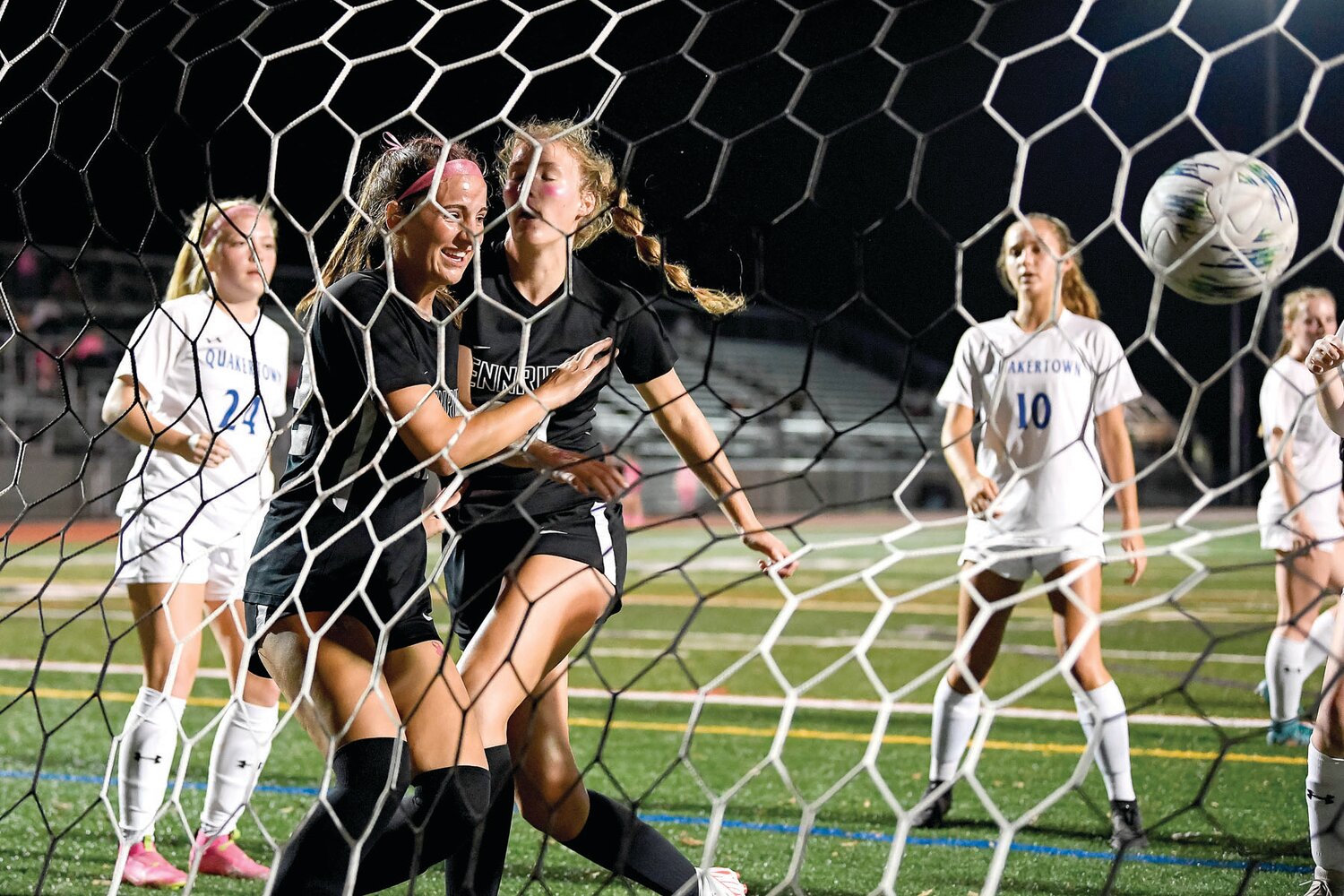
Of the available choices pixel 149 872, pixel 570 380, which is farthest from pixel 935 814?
pixel 149 872

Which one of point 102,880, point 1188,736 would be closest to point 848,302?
point 102,880

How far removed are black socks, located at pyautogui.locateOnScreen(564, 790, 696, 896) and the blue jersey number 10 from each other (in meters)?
1.93

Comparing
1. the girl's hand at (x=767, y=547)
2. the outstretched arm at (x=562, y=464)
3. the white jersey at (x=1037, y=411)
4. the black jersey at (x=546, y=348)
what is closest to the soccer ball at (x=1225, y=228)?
the white jersey at (x=1037, y=411)

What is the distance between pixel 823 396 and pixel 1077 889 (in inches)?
1126

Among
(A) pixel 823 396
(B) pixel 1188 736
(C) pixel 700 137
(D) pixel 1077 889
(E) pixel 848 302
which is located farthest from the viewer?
(A) pixel 823 396

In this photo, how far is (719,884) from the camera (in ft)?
9.82

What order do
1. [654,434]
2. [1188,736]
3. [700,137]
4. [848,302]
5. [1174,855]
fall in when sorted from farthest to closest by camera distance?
1. [654,434]
2. [1188,736]
3. [1174,855]
4. [700,137]
5. [848,302]

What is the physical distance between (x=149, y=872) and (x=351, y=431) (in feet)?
5.37

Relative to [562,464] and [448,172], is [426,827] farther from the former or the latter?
[448,172]

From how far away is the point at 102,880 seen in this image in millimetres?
3594

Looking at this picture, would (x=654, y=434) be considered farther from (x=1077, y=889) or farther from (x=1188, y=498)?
(x=1077, y=889)

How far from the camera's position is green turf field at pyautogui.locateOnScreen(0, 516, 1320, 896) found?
130 inches

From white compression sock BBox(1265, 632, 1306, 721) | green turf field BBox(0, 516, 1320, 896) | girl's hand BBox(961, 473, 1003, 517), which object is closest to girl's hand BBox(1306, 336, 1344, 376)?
green turf field BBox(0, 516, 1320, 896)

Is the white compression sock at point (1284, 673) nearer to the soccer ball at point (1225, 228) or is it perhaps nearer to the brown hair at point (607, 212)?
the soccer ball at point (1225, 228)
